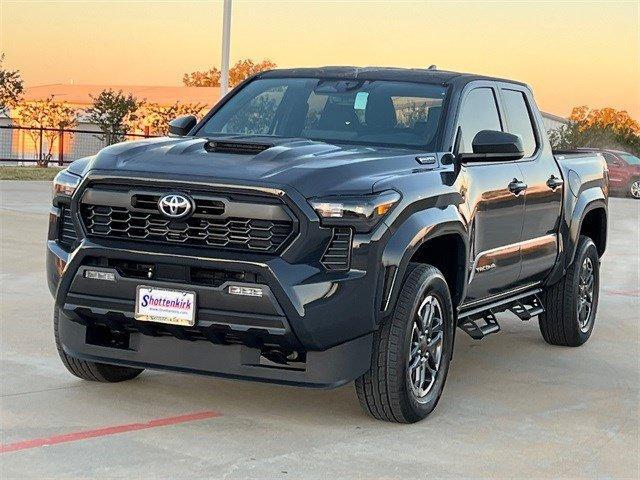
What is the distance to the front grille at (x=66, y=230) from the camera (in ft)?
22.8

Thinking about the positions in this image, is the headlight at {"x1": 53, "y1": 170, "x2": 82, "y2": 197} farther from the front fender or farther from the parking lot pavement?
the front fender

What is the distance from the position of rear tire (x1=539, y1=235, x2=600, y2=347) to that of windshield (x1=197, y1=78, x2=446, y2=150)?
230 cm

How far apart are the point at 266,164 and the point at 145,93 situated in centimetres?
8413

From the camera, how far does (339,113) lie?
8141 mm

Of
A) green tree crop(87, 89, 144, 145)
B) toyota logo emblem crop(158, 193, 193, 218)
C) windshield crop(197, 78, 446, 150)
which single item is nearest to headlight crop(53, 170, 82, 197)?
toyota logo emblem crop(158, 193, 193, 218)

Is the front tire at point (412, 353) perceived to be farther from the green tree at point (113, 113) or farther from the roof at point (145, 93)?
the roof at point (145, 93)

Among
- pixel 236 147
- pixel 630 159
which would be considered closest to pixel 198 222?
pixel 236 147

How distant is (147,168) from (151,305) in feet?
2.33

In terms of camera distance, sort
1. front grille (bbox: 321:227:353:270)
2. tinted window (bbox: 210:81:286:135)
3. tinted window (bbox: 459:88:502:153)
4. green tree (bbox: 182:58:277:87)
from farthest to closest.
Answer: green tree (bbox: 182:58:277:87)
tinted window (bbox: 210:81:286:135)
tinted window (bbox: 459:88:502:153)
front grille (bbox: 321:227:353:270)

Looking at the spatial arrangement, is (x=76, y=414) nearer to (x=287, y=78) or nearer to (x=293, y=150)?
(x=293, y=150)

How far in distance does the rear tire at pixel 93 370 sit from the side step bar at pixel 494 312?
2.03 m

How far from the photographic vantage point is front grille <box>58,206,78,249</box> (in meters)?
6.94

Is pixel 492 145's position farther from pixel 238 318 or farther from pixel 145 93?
pixel 145 93

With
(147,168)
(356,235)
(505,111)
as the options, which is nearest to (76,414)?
(147,168)
